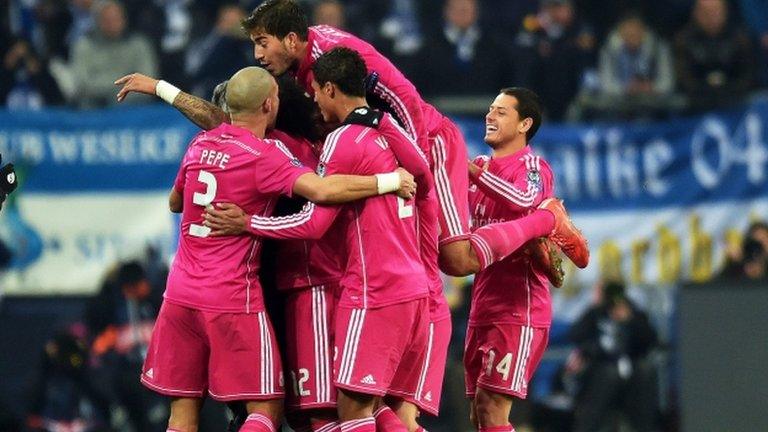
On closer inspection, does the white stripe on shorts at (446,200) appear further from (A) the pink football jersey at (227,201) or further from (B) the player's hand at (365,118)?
(A) the pink football jersey at (227,201)

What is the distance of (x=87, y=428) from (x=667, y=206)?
4926 mm

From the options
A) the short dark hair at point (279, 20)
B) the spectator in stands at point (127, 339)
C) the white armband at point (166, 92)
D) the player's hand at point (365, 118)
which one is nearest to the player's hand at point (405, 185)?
the player's hand at point (365, 118)

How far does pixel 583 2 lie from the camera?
16.0m

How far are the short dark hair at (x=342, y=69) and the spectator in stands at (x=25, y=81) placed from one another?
7.03 metres

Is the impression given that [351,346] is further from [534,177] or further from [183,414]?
[534,177]

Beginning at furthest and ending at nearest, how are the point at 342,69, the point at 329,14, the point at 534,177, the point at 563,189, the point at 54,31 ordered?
1. the point at 54,31
2. the point at 329,14
3. the point at 563,189
4. the point at 534,177
5. the point at 342,69

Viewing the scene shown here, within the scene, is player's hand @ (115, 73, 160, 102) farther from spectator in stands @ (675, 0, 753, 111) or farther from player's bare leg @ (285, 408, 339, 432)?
spectator in stands @ (675, 0, 753, 111)

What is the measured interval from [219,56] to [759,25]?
184 inches

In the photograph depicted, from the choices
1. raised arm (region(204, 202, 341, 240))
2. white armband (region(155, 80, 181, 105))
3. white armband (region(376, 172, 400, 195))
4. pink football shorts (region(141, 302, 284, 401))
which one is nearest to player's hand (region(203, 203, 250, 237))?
raised arm (region(204, 202, 341, 240))

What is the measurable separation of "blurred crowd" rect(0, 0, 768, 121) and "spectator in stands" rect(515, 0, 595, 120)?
12mm

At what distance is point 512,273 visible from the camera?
956 cm

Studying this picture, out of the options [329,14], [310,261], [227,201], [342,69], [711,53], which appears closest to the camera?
[342,69]

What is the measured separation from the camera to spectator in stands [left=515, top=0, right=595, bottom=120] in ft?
48.8

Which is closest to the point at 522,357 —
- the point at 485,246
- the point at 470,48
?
the point at 485,246
